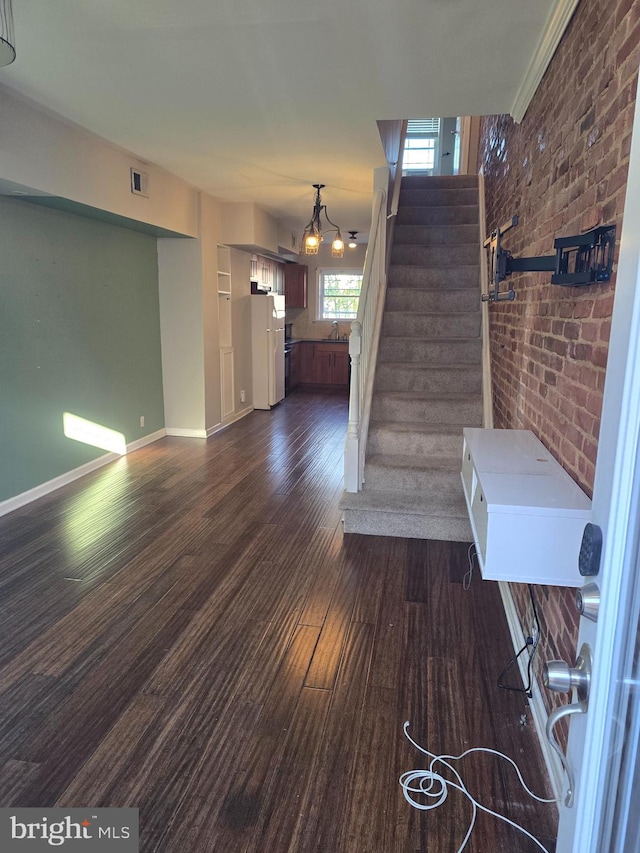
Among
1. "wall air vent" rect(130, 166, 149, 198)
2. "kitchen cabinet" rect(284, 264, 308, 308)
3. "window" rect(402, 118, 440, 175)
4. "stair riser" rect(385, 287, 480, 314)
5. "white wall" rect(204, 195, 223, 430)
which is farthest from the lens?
"kitchen cabinet" rect(284, 264, 308, 308)

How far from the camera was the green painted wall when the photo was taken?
3875 mm

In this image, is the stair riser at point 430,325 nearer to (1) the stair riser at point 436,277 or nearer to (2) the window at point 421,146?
(1) the stair riser at point 436,277

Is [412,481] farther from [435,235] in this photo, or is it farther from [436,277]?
[435,235]

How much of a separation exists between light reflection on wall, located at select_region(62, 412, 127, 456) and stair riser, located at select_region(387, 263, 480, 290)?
9.65 ft

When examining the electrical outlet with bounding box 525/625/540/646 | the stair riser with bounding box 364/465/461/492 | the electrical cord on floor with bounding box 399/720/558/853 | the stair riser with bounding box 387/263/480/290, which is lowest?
the electrical cord on floor with bounding box 399/720/558/853

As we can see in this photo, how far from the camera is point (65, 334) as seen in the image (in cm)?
444

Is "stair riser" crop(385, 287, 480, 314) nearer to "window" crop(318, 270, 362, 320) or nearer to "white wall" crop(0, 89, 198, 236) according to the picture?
"white wall" crop(0, 89, 198, 236)

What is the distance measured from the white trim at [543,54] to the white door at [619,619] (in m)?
1.95

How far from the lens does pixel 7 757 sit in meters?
1.81

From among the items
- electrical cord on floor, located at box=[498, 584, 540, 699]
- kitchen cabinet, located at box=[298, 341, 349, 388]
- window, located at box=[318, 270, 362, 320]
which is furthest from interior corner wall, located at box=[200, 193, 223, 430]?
electrical cord on floor, located at box=[498, 584, 540, 699]

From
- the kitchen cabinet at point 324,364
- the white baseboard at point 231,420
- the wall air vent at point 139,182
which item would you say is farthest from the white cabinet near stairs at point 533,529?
the kitchen cabinet at point 324,364

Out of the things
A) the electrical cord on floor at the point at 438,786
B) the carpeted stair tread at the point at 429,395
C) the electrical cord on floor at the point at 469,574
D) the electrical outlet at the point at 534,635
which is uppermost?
the carpeted stair tread at the point at 429,395

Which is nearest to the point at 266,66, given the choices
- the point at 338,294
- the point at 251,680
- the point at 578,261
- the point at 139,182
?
the point at 578,261

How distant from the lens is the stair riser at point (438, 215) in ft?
18.3
